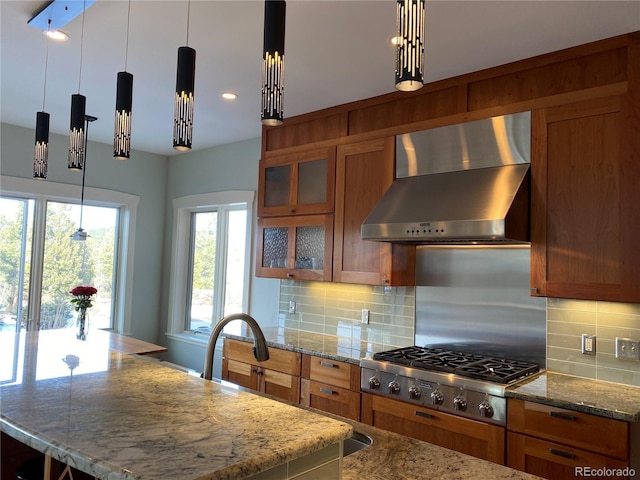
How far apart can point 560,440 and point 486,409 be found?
0.36 m

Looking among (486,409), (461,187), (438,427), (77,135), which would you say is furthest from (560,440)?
(77,135)

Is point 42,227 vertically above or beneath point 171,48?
beneath

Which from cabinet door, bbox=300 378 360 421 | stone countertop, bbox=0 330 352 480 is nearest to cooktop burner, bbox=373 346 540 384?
cabinet door, bbox=300 378 360 421

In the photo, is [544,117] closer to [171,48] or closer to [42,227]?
[171,48]

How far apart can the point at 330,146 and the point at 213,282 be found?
94.1 inches

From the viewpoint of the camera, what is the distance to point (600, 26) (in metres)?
2.45

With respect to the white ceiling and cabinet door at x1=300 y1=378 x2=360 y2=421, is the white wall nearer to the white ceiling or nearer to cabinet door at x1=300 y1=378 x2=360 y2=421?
the white ceiling

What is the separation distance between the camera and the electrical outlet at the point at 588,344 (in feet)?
8.94

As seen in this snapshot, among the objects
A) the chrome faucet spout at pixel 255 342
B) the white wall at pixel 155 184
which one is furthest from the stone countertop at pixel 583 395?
the white wall at pixel 155 184

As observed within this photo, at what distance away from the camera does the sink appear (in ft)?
5.25

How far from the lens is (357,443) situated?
5.32 ft

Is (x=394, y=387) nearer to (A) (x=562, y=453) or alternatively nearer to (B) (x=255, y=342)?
(A) (x=562, y=453)

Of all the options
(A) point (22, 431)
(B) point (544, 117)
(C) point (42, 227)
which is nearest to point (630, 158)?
(B) point (544, 117)

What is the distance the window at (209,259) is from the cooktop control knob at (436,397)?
2521mm
